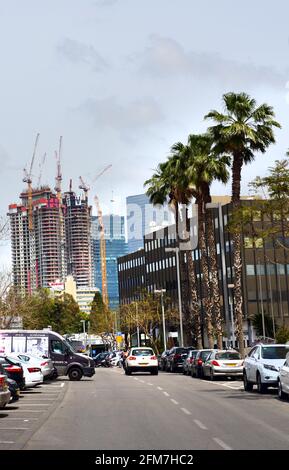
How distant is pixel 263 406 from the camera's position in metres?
23.5

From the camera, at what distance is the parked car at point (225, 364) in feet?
128

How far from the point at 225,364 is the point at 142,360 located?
12260mm

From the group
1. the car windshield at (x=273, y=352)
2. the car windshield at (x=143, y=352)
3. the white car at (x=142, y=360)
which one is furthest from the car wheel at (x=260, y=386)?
the car windshield at (x=143, y=352)

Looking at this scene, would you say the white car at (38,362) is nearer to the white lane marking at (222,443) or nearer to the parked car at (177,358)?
the parked car at (177,358)

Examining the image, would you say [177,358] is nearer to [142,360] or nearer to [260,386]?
[142,360]

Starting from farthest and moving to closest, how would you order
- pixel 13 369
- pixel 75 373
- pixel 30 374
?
pixel 75 373, pixel 30 374, pixel 13 369

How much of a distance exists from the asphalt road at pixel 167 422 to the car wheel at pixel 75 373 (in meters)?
14.4

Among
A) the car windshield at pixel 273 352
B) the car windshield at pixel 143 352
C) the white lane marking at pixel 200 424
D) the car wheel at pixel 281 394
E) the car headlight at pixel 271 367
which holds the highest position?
the car windshield at pixel 143 352

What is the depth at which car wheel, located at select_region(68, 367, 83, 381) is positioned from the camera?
147 ft

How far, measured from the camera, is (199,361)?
4369 cm

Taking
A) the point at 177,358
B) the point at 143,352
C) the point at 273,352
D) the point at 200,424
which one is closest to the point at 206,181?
the point at 143,352

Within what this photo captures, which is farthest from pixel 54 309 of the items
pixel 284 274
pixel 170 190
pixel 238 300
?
pixel 238 300

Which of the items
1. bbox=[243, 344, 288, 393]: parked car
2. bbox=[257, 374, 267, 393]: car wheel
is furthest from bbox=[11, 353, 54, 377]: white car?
bbox=[257, 374, 267, 393]: car wheel

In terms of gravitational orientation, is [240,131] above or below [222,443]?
above
